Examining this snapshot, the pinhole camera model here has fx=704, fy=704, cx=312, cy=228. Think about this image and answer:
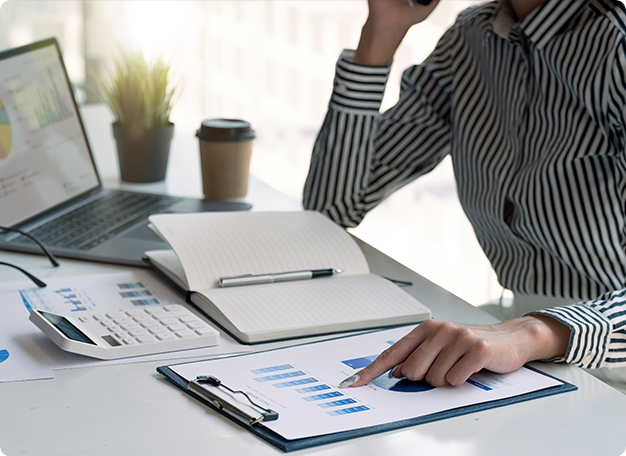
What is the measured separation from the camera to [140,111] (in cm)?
133

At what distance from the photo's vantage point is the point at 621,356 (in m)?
0.78

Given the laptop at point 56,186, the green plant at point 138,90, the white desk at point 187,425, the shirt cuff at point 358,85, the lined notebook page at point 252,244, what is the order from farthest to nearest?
the green plant at point 138,90 < the shirt cuff at point 358,85 < the laptop at point 56,186 < the lined notebook page at point 252,244 < the white desk at point 187,425

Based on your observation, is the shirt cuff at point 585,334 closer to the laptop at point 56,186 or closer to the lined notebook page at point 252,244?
the lined notebook page at point 252,244

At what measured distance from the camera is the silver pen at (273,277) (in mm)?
853

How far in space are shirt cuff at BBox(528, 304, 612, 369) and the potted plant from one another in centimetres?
84

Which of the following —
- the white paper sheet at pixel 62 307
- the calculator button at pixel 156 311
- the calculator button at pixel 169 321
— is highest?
the calculator button at pixel 156 311

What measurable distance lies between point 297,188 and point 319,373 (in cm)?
296

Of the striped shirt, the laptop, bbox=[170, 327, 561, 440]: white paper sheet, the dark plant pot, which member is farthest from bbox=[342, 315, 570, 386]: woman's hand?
the dark plant pot

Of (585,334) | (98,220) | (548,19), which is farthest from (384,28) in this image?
(585,334)

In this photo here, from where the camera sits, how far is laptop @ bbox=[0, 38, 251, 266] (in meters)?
1.02

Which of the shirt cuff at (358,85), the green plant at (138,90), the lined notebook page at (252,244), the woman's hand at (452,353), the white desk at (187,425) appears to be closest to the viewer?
the white desk at (187,425)

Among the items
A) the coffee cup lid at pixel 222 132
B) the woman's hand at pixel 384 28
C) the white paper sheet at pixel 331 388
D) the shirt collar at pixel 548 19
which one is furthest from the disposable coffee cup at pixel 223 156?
the white paper sheet at pixel 331 388

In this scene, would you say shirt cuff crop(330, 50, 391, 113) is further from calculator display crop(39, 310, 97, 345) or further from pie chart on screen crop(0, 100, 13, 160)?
calculator display crop(39, 310, 97, 345)

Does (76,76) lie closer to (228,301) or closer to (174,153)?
(174,153)
